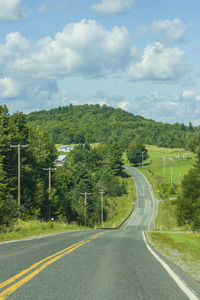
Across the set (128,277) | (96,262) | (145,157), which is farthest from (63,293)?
(145,157)

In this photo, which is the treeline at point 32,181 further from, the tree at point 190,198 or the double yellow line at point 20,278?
the tree at point 190,198

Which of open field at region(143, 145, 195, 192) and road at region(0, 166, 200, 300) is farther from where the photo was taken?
open field at region(143, 145, 195, 192)

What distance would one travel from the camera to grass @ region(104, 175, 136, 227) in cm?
10062

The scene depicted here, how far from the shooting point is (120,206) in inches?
4395

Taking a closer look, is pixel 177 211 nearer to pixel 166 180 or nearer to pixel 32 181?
pixel 32 181

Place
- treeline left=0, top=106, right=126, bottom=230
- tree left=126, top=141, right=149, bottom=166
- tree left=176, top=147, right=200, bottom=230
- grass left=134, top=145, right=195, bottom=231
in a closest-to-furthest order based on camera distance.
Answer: treeline left=0, top=106, right=126, bottom=230 < tree left=176, top=147, right=200, bottom=230 < grass left=134, top=145, right=195, bottom=231 < tree left=126, top=141, right=149, bottom=166

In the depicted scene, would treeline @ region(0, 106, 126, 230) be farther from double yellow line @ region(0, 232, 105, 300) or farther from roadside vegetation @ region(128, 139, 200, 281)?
double yellow line @ region(0, 232, 105, 300)

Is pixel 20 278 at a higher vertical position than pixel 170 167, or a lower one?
lower

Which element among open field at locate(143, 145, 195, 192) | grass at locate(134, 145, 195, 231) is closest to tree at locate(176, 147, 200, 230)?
grass at locate(134, 145, 195, 231)

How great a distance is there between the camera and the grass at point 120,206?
10062 centimetres

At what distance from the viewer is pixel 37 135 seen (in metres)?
72.1

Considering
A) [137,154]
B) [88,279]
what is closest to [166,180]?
[137,154]

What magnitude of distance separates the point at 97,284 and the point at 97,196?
341 feet

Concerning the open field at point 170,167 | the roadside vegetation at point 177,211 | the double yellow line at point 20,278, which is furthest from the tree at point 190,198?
the open field at point 170,167
